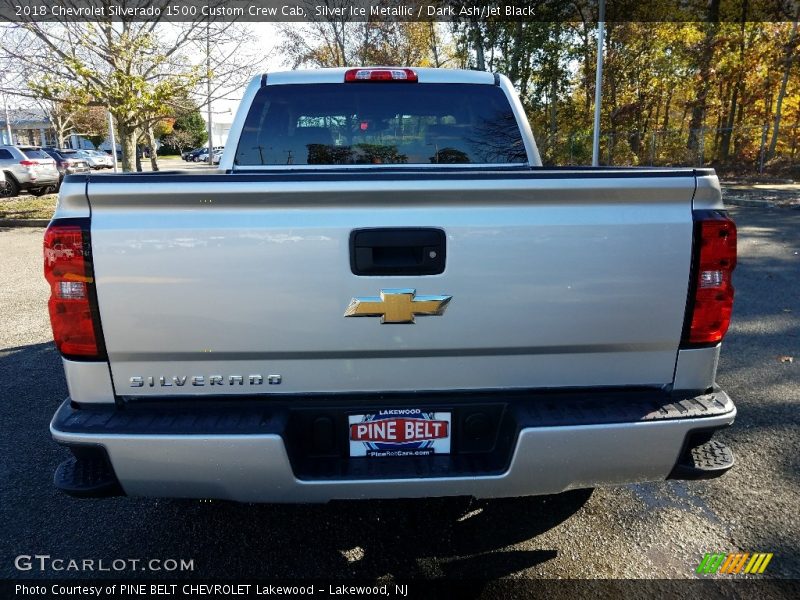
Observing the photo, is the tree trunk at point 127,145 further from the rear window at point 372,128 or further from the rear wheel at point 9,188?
the rear window at point 372,128

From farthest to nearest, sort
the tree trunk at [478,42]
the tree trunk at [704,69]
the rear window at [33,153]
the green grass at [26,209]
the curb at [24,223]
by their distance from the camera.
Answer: the tree trunk at [478,42], the tree trunk at [704,69], the rear window at [33,153], the green grass at [26,209], the curb at [24,223]

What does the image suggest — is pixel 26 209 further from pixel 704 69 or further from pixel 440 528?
pixel 704 69

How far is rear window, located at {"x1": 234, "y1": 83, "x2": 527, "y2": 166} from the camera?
142 inches

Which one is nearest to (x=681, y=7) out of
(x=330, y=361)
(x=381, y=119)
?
(x=381, y=119)

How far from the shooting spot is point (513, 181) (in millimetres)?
2039

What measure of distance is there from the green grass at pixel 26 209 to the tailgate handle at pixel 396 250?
14744mm

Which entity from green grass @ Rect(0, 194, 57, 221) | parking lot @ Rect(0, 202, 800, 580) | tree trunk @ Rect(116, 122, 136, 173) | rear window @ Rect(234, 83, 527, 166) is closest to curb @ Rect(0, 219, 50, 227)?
green grass @ Rect(0, 194, 57, 221)

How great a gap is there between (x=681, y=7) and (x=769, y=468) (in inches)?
1177

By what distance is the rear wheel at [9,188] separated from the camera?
2027cm

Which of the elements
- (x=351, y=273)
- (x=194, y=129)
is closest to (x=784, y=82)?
(x=351, y=273)

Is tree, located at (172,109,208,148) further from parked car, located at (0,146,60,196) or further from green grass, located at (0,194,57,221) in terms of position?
green grass, located at (0,194,57,221)

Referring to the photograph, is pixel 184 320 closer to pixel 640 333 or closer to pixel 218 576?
pixel 218 576

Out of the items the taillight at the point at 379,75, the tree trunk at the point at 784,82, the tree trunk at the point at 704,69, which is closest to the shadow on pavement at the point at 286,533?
the taillight at the point at 379,75

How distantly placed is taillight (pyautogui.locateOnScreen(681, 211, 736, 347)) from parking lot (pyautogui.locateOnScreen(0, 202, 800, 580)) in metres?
1.12
